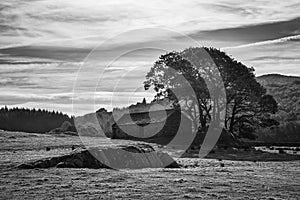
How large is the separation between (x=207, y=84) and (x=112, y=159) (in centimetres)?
4313

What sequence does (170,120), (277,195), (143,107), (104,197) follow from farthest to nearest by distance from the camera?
(143,107)
(170,120)
(277,195)
(104,197)

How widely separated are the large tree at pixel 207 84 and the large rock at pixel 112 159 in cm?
3838

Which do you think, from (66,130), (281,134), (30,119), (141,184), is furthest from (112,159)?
(30,119)

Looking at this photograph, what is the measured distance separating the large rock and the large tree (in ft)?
126

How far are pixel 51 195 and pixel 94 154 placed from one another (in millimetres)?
9598

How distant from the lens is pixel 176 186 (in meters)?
20.1

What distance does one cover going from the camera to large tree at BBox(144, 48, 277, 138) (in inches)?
2739

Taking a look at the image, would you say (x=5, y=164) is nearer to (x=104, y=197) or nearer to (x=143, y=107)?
(x=104, y=197)

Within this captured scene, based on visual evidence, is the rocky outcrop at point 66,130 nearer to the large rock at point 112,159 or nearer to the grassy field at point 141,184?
the large rock at point 112,159

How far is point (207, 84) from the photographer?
6900 centimetres

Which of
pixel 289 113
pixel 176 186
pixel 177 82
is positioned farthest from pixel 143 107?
pixel 289 113

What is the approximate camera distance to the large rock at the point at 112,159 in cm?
2577

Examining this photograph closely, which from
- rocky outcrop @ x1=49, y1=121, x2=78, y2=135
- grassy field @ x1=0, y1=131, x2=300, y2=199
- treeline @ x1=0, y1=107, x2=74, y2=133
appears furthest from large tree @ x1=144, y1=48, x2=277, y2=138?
treeline @ x1=0, y1=107, x2=74, y2=133

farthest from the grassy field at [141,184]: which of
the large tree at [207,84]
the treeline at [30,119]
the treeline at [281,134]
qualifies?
the treeline at [30,119]
